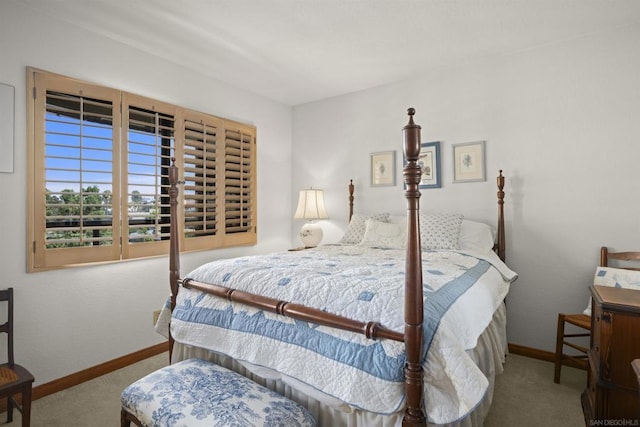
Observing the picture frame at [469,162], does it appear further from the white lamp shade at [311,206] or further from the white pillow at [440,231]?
the white lamp shade at [311,206]

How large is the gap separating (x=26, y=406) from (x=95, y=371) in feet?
2.68

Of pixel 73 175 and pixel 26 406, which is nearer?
pixel 26 406

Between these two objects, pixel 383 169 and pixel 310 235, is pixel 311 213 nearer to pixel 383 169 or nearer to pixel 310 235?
pixel 310 235

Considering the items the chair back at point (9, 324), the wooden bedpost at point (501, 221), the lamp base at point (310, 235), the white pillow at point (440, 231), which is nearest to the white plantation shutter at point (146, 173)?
the chair back at point (9, 324)

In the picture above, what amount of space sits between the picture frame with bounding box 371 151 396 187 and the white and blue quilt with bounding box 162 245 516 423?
1542mm

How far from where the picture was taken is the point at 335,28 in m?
2.51

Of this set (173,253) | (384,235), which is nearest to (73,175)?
(173,253)

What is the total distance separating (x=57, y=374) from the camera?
2312mm

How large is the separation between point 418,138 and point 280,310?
37.0 inches

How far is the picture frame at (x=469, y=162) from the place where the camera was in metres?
3.03

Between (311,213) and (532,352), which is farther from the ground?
(311,213)

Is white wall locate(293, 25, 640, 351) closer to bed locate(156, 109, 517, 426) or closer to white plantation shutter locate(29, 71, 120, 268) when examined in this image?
bed locate(156, 109, 517, 426)

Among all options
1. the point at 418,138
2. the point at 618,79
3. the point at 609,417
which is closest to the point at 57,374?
the point at 418,138

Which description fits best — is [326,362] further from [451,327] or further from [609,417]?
[609,417]
